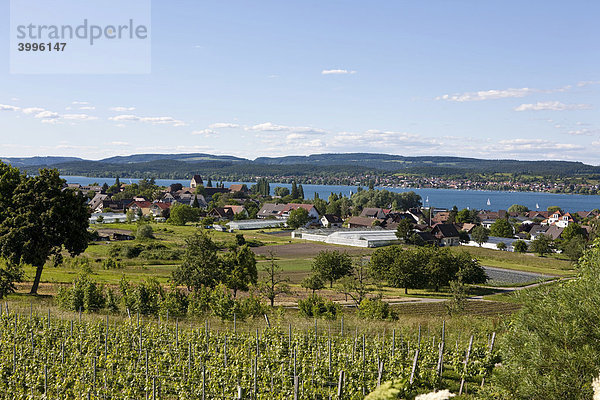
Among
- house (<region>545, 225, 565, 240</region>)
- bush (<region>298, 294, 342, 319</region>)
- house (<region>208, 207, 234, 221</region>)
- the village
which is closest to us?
bush (<region>298, 294, 342, 319</region>)

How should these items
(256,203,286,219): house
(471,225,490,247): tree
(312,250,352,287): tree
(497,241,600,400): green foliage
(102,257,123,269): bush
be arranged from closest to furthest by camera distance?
(497,241,600,400): green foliage, (312,250,352,287): tree, (102,257,123,269): bush, (471,225,490,247): tree, (256,203,286,219): house

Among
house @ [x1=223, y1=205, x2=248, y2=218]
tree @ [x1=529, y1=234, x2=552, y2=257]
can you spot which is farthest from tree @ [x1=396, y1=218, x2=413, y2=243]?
house @ [x1=223, y1=205, x2=248, y2=218]

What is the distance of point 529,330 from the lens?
1195 centimetres

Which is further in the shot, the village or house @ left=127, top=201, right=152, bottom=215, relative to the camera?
house @ left=127, top=201, right=152, bottom=215

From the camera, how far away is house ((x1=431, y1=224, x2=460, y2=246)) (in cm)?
8450

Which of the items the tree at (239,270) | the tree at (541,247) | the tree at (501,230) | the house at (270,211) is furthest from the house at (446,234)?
the tree at (239,270)

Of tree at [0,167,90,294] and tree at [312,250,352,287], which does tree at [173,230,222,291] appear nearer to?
tree at [0,167,90,294]

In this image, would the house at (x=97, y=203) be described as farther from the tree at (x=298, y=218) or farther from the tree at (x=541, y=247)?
the tree at (x=541, y=247)

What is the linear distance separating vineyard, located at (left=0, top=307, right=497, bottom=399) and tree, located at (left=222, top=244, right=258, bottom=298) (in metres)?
13.9

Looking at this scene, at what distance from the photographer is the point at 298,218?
102 metres

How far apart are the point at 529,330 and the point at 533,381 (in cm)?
155

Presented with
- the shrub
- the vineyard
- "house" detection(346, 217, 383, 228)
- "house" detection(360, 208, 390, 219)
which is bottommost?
"house" detection(346, 217, 383, 228)

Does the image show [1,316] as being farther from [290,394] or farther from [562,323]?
[562,323]

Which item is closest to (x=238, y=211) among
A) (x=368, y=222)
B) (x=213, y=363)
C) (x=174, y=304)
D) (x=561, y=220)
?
(x=368, y=222)
